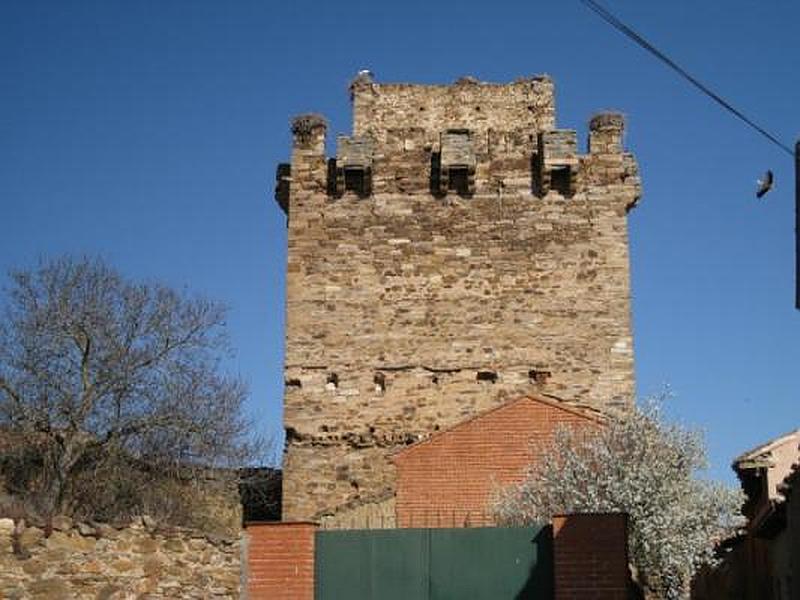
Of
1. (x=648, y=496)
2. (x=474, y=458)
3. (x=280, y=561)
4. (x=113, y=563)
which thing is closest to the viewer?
(x=113, y=563)

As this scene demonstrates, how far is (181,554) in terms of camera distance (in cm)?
1399

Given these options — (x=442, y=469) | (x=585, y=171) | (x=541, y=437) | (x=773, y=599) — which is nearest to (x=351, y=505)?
(x=442, y=469)

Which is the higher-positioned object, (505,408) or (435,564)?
(505,408)

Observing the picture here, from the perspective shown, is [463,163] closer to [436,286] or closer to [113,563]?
[436,286]

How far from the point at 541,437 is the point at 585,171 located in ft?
22.4

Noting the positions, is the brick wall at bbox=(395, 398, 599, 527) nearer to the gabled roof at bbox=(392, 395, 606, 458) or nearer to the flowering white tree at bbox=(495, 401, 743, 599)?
the gabled roof at bbox=(392, 395, 606, 458)

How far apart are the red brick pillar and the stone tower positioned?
9.95 meters

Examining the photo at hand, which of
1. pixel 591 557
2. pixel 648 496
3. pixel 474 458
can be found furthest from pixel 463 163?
pixel 591 557

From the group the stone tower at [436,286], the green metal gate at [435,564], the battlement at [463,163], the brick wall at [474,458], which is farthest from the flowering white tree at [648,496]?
the battlement at [463,163]

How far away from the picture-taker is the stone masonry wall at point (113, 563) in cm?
1316

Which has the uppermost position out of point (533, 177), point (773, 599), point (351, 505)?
point (533, 177)

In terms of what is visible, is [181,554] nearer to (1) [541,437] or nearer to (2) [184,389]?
(1) [541,437]

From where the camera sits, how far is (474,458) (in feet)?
69.5

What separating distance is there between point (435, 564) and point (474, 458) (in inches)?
299
